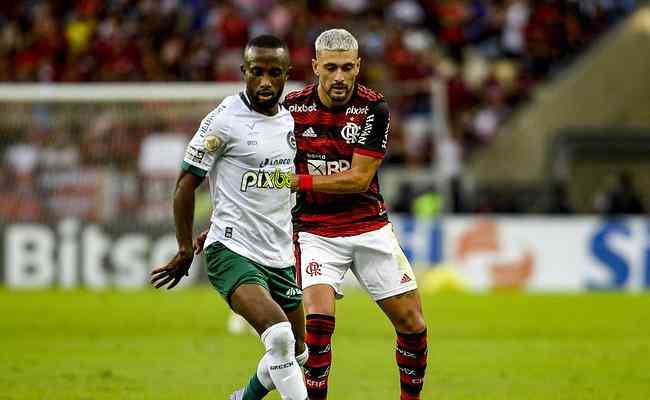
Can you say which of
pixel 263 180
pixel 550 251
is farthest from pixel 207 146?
pixel 550 251

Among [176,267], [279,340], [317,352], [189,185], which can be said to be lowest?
[317,352]

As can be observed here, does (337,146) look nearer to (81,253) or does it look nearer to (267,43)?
(267,43)

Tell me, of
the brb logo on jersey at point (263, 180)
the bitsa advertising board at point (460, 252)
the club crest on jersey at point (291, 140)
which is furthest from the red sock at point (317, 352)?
the bitsa advertising board at point (460, 252)

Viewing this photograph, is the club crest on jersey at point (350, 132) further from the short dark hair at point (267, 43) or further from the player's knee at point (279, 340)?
the player's knee at point (279, 340)

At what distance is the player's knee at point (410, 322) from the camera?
29.0 ft

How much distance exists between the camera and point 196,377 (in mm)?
11742

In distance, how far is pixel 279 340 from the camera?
791 centimetres

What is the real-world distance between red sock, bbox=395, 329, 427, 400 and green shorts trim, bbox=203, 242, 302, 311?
782 millimetres

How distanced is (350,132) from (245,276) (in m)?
1.32

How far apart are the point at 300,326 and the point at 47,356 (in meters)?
5.43

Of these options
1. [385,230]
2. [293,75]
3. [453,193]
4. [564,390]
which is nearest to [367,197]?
[385,230]

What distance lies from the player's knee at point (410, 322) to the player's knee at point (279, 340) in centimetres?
112

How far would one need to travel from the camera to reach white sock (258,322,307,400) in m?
7.92

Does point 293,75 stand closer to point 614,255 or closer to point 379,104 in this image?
point 614,255
